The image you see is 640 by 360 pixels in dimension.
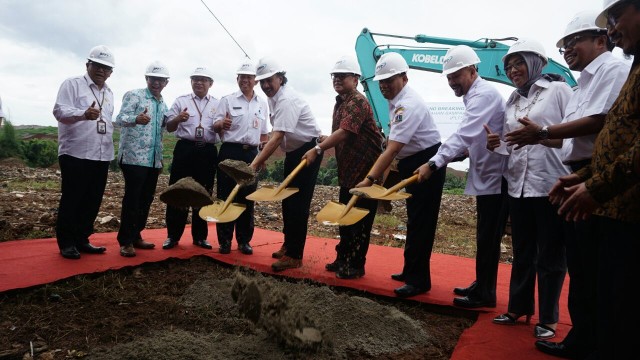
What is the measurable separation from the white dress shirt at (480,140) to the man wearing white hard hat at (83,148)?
2.56 metres

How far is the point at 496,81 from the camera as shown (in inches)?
278

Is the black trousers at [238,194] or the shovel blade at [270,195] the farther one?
the black trousers at [238,194]

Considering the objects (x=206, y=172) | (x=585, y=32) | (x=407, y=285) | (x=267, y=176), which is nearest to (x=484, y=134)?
(x=585, y=32)

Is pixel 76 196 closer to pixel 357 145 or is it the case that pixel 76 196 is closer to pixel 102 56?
pixel 102 56

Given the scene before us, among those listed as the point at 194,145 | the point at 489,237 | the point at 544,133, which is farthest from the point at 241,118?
the point at 544,133

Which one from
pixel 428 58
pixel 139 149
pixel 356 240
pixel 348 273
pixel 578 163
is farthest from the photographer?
pixel 428 58

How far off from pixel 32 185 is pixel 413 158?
862 cm

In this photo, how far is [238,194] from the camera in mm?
4008

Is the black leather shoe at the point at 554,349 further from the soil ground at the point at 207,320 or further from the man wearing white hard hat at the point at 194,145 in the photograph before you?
the man wearing white hard hat at the point at 194,145

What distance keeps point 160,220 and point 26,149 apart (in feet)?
41.1

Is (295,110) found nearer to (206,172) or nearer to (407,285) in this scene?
(206,172)

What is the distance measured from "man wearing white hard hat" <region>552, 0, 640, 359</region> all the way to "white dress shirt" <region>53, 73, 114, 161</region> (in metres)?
3.33

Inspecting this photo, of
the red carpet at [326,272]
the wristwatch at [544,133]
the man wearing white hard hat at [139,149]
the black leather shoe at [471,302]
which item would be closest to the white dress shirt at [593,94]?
the wristwatch at [544,133]

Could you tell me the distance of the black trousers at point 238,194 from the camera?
4.05 metres
